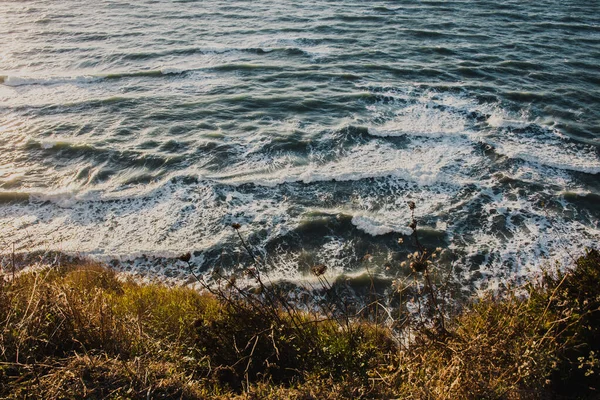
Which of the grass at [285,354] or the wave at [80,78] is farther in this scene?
the wave at [80,78]

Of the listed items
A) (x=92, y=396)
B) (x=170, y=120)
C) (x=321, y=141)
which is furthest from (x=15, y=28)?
(x=92, y=396)

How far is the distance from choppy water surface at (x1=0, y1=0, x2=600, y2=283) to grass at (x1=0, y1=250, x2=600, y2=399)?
3.08 m

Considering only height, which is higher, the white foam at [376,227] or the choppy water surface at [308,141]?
the choppy water surface at [308,141]

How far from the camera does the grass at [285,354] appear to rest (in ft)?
→ 13.0

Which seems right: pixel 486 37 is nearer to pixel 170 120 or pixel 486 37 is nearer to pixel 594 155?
pixel 594 155

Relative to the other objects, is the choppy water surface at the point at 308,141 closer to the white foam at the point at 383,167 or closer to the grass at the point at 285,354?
the white foam at the point at 383,167

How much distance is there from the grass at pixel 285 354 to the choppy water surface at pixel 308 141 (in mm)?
3083

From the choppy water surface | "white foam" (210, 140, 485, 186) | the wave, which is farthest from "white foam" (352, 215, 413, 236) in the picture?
the wave

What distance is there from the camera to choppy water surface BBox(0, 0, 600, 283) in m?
8.85

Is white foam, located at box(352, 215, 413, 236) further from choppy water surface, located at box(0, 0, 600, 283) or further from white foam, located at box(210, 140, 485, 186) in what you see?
white foam, located at box(210, 140, 485, 186)

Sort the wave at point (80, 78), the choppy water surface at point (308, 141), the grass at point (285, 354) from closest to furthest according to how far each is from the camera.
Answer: the grass at point (285, 354), the choppy water surface at point (308, 141), the wave at point (80, 78)

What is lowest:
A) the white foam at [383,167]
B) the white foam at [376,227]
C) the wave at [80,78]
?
the white foam at [376,227]

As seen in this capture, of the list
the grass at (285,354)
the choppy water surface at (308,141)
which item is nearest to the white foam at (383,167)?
the choppy water surface at (308,141)

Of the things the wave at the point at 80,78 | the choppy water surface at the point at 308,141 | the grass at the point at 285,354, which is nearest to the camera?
the grass at the point at 285,354
